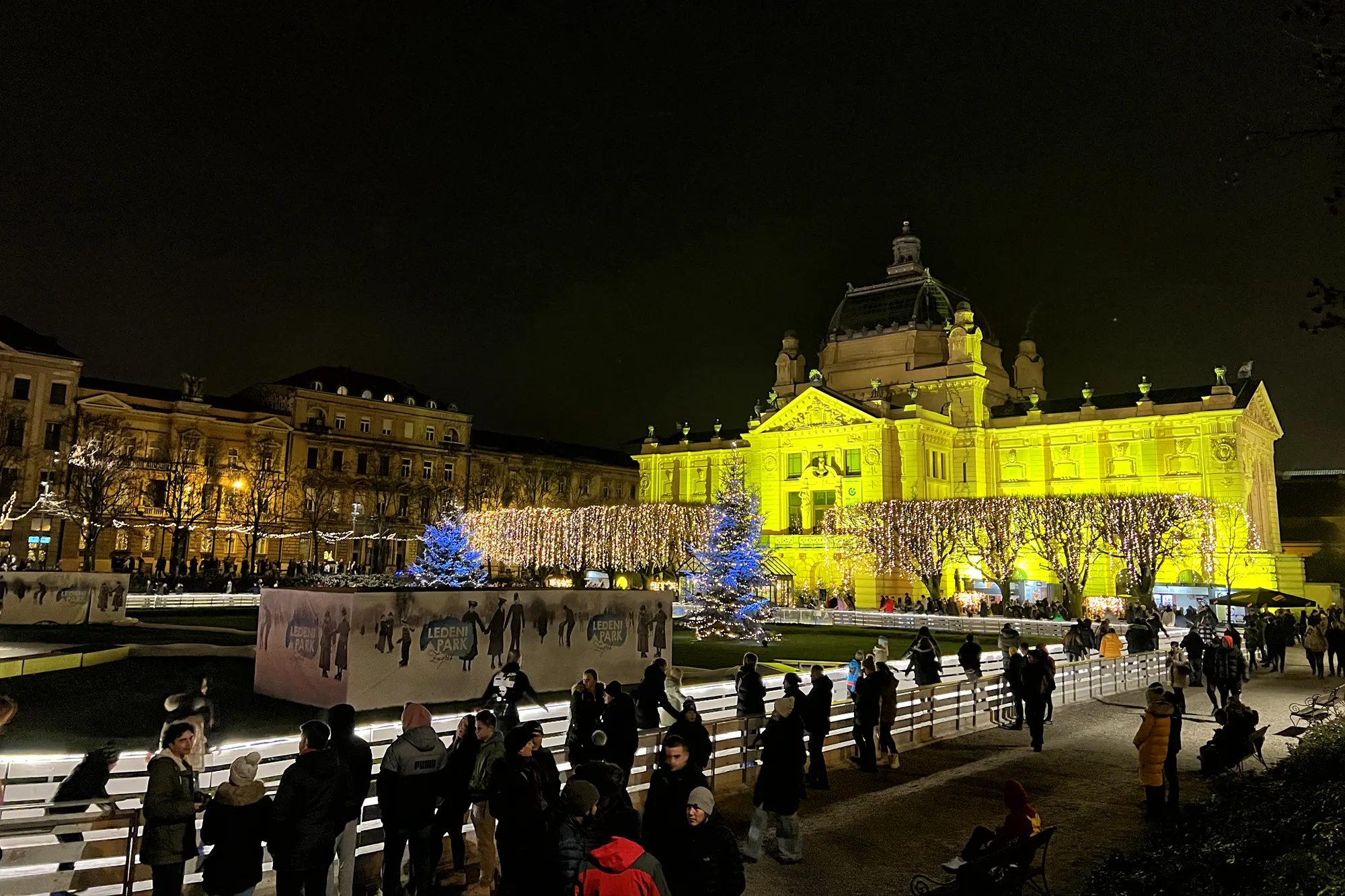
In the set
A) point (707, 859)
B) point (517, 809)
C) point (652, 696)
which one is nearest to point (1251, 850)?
point (707, 859)

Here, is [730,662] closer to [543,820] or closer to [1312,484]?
[543,820]

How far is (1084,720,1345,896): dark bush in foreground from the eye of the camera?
18.5 feet

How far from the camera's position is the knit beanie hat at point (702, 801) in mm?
5180

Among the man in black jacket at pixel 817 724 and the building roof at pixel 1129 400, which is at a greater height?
the building roof at pixel 1129 400

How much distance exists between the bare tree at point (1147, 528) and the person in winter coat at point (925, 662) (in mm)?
29695

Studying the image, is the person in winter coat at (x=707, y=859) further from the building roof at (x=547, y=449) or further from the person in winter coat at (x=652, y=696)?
the building roof at (x=547, y=449)

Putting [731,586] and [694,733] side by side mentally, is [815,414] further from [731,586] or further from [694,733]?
[694,733]

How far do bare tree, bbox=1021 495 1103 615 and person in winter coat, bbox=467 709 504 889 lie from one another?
39.5 metres

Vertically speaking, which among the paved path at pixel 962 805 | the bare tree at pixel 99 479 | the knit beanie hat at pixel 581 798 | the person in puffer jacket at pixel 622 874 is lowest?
the paved path at pixel 962 805

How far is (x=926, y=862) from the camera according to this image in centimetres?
848

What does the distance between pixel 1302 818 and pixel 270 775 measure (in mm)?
9091

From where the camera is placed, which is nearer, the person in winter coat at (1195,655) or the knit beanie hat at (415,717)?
the knit beanie hat at (415,717)

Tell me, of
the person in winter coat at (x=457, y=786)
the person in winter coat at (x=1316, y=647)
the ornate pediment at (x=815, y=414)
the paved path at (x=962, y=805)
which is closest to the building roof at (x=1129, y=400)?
the ornate pediment at (x=815, y=414)

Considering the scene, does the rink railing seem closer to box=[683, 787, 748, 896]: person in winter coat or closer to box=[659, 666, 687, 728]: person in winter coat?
box=[659, 666, 687, 728]: person in winter coat
